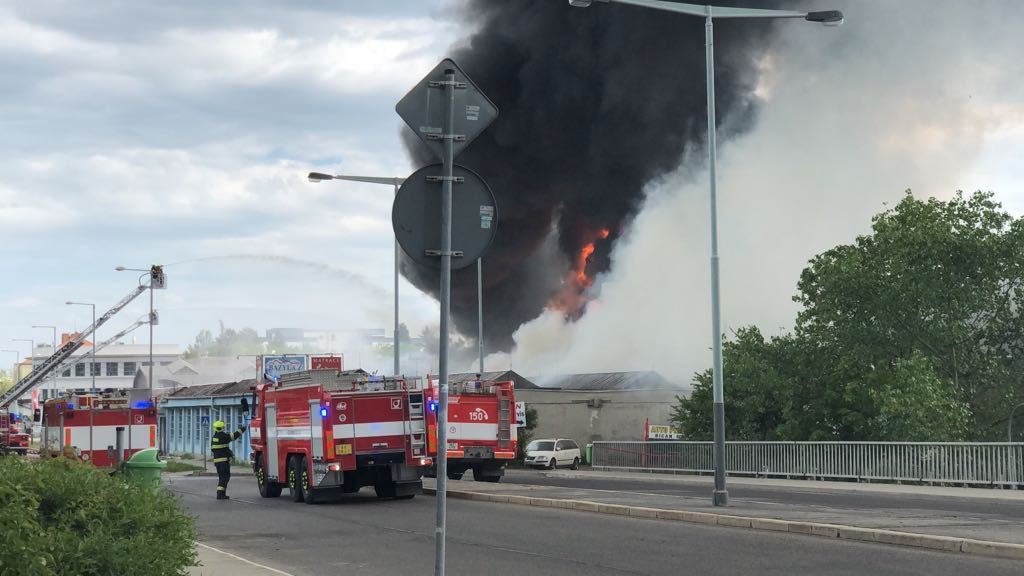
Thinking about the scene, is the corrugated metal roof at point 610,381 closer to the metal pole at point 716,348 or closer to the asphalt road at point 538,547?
the metal pole at point 716,348

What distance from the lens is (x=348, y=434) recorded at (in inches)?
990

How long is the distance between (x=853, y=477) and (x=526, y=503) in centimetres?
1279

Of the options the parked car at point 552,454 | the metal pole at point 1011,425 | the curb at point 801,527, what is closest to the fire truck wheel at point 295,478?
the curb at point 801,527

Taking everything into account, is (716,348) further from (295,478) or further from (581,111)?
(581,111)

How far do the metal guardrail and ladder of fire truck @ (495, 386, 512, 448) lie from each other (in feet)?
31.5

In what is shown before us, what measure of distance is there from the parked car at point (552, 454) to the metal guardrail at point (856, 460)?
8.31 m

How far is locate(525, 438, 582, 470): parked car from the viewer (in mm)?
53094

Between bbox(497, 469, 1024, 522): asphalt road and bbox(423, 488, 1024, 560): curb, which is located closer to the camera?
bbox(423, 488, 1024, 560): curb

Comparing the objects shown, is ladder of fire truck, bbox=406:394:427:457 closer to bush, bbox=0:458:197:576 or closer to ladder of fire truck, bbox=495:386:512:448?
ladder of fire truck, bbox=495:386:512:448

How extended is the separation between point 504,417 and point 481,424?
678mm

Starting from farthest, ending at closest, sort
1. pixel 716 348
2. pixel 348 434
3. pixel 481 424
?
pixel 481 424 < pixel 348 434 < pixel 716 348

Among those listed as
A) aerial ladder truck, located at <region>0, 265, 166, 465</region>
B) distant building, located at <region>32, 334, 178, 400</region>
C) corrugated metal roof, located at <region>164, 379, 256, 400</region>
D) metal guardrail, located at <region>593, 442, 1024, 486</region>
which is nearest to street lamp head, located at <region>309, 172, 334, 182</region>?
aerial ladder truck, located at <region>0, 265, 166, 465</region>

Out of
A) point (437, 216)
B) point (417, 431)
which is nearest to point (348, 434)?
point (417, 431)

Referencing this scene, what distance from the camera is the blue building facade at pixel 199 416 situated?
61.0 meters
